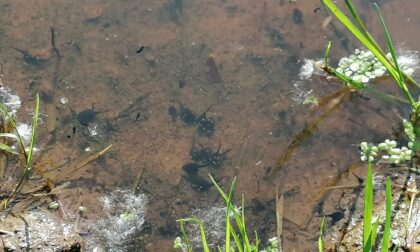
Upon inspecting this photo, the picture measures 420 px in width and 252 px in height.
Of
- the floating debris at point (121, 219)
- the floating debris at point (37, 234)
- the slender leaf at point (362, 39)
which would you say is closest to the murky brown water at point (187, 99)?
the floating debris at point (121, 219)

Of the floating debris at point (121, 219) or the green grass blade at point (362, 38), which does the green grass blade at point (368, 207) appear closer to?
the green grass blade at point (362, 38)

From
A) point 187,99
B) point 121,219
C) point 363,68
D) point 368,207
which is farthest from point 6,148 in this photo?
point 363,68

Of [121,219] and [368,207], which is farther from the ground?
[368,207]

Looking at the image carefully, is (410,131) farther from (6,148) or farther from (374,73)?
(6,148)

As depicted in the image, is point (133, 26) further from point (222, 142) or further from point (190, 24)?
point (222, 142)

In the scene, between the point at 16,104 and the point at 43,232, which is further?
the point at 16,104

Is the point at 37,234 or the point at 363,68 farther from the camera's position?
the point at 363,68

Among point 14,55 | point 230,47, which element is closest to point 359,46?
point 230,47
